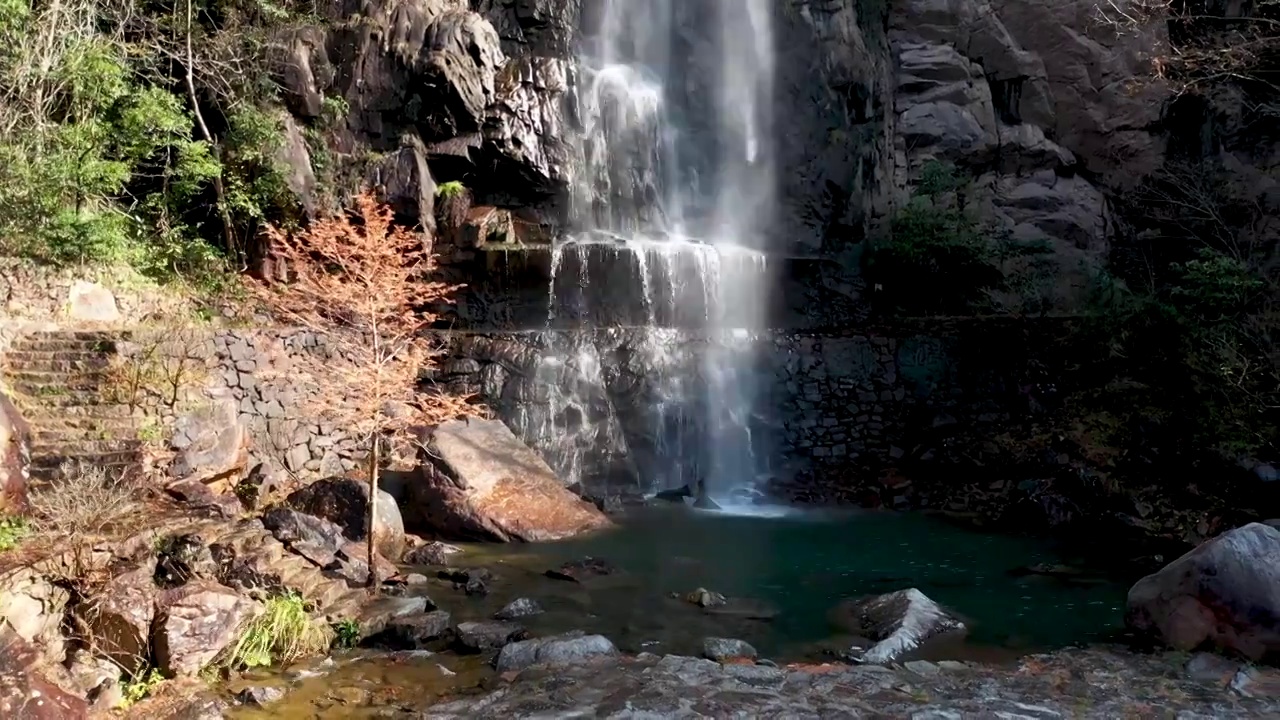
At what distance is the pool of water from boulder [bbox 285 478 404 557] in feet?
3.41

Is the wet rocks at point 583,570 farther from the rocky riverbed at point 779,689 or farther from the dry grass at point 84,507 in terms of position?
the dry grass at point 84,507

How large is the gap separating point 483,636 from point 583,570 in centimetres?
278

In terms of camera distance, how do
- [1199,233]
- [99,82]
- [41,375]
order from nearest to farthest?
[41,375]
[99,82]
[1199,233]

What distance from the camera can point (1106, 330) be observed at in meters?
15.4

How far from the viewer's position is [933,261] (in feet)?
62.7

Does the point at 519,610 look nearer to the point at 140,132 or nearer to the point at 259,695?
the point at 259,695

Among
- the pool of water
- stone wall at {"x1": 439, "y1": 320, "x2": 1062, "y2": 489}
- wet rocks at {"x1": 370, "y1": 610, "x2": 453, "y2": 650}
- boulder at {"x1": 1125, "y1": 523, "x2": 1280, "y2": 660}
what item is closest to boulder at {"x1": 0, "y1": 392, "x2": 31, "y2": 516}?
wet rocks at {"x1": 370, "y1": 610, "x2": 453, "y2": 650}

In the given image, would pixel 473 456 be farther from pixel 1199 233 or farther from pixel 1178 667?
pixel 1199 233

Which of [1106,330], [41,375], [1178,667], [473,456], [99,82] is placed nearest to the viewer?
[1178,667]

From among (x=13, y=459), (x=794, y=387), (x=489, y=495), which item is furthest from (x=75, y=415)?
(x=794, y=387)

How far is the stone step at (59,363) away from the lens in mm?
10539

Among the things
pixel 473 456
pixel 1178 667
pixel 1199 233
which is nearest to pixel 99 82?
pixel 473 456

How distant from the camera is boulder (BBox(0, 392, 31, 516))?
7949mm

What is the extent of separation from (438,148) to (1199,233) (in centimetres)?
1728
